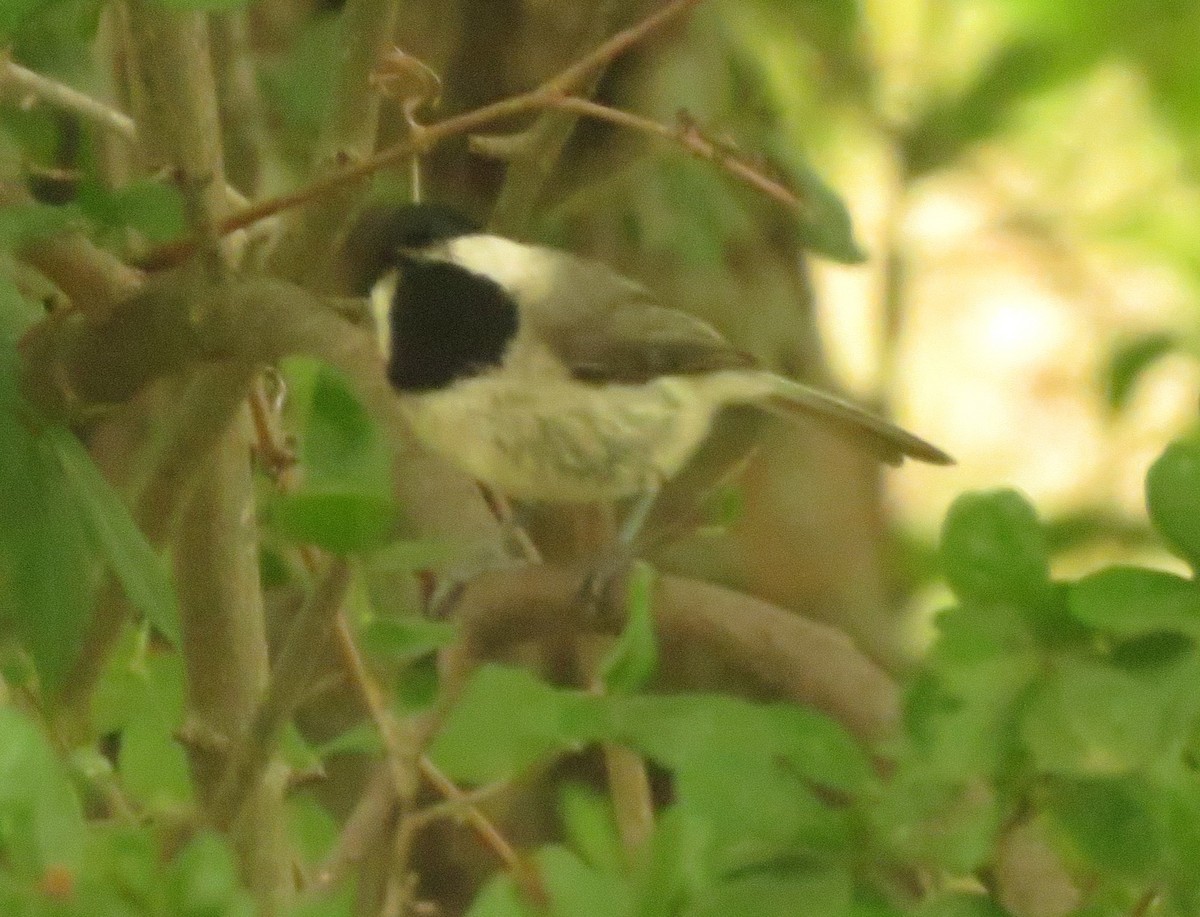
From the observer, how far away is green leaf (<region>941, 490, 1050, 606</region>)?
567 millimetres

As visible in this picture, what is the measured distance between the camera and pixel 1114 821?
1.86 feet

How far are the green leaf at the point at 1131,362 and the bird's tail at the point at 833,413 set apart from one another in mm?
366

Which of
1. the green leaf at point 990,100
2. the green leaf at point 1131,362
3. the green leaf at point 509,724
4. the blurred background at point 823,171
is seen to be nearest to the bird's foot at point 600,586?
the blurred background at point 823,171

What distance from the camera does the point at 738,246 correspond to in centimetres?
206

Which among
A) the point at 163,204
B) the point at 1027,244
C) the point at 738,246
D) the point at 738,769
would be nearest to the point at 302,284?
the point at 163,204

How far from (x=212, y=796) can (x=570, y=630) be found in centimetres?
17

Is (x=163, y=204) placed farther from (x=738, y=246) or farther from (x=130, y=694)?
(x=738, y=246)

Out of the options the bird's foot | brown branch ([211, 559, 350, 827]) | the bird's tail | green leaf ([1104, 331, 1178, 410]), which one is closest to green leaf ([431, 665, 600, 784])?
brown branch ([211, 559, 350, 827])

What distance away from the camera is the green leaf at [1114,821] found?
22.1 inches

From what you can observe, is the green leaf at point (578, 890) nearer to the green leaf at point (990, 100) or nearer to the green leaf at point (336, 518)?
the green leaf at point (336, 518)

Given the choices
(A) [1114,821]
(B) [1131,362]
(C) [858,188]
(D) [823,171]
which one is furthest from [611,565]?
(C) [858,188]

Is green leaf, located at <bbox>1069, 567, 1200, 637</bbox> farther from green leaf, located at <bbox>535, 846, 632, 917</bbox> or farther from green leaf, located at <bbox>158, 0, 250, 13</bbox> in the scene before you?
green leaf, located at <bbox>158, 0, 250, 13</bbox>

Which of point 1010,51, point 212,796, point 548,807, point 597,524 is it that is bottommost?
point 548,807

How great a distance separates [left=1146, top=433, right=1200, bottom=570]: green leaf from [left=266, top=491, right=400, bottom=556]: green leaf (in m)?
0.22
